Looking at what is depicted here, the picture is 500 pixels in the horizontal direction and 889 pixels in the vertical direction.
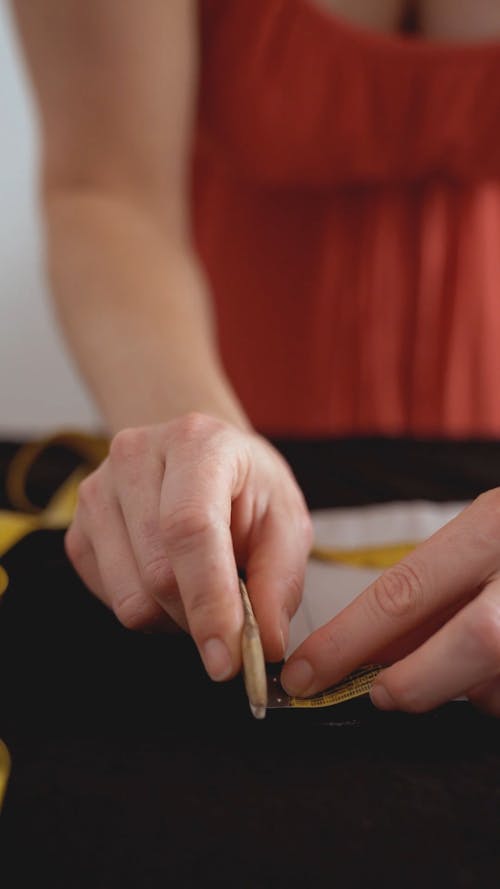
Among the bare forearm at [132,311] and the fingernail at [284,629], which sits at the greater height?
the bare forearm at [132,311]

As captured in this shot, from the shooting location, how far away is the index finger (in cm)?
41

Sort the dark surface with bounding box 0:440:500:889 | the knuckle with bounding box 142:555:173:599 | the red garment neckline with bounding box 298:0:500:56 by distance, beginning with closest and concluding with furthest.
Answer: the dark surface with bounding box 0:440:500:889 < the knuckle with bounding box 142:555:173:599 < the red garment neckline with bounding box 298:0:500:56

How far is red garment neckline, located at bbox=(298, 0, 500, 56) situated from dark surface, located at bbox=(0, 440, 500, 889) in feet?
2.02

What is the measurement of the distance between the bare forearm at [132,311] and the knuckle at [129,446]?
100 mm

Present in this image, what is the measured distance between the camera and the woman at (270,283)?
1.38 ft

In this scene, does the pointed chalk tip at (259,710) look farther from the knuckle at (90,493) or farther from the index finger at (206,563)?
the knuckle at (90,493)

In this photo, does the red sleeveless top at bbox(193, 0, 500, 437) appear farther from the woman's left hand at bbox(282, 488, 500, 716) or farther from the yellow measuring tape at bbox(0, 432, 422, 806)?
the woman's left hand at bbox(282, 488, 500, 716)

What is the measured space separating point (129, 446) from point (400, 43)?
1.86ft

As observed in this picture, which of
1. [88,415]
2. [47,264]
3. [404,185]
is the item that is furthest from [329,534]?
[88,415]

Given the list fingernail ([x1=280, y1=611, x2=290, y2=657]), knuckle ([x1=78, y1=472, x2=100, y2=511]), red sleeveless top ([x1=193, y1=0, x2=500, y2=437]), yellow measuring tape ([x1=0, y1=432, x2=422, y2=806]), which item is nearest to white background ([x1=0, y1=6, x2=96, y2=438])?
red sleeveless top ([x1=193, y1=0, x2=500, y2=437])

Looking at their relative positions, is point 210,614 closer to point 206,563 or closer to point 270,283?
point 206,563

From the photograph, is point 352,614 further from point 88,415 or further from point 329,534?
point 88,415

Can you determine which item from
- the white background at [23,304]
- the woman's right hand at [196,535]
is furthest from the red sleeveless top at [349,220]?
the white background at [23,304]

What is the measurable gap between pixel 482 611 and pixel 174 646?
0.17m
